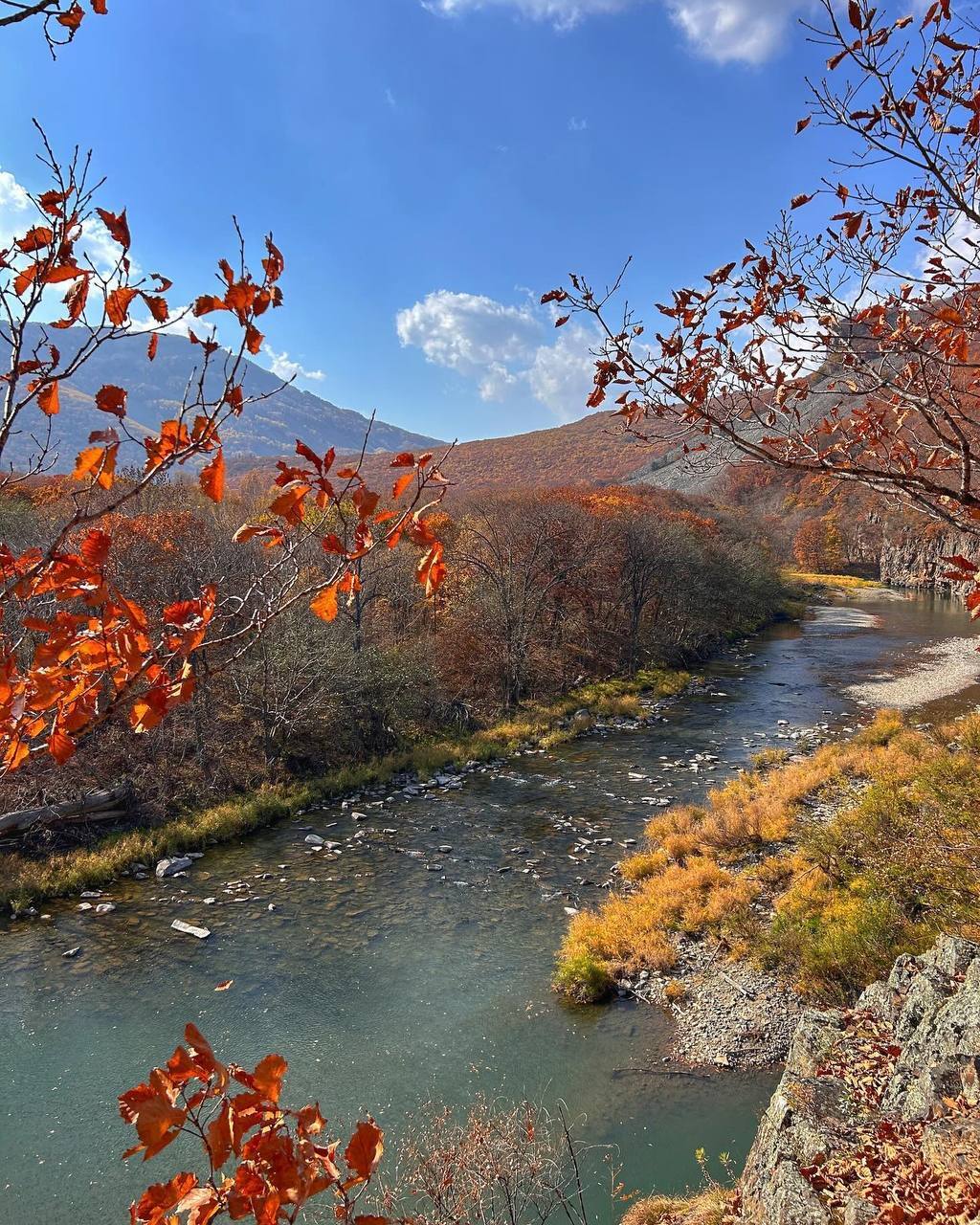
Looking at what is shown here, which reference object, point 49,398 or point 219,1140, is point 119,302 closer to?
point 49,398

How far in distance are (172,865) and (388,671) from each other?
28.9ft

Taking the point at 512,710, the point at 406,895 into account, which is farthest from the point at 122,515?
the point at 406,895

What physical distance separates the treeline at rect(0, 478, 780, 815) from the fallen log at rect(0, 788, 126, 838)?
379mm

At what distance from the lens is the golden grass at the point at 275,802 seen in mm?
12078

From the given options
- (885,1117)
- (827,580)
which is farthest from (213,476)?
(827,580)

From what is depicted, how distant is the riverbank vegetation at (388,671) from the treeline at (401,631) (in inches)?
2.9

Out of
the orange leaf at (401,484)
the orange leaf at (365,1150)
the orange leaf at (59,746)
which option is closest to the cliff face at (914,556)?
the orange leaf at (401,484)

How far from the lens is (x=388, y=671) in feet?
67.9

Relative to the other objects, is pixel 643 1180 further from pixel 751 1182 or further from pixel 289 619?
pixel 289 619

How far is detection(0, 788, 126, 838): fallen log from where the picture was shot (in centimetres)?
1327

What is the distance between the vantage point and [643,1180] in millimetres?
6109

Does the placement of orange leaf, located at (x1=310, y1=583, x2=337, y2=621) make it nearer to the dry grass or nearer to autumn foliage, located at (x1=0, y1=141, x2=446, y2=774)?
autumn foliage, located at (x1=0, y1=141, x2=446, y2=774)

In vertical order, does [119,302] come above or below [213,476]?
above

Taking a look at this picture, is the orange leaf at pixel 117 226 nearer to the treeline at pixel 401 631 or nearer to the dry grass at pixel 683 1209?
the dry grass at pixel 683 1209
